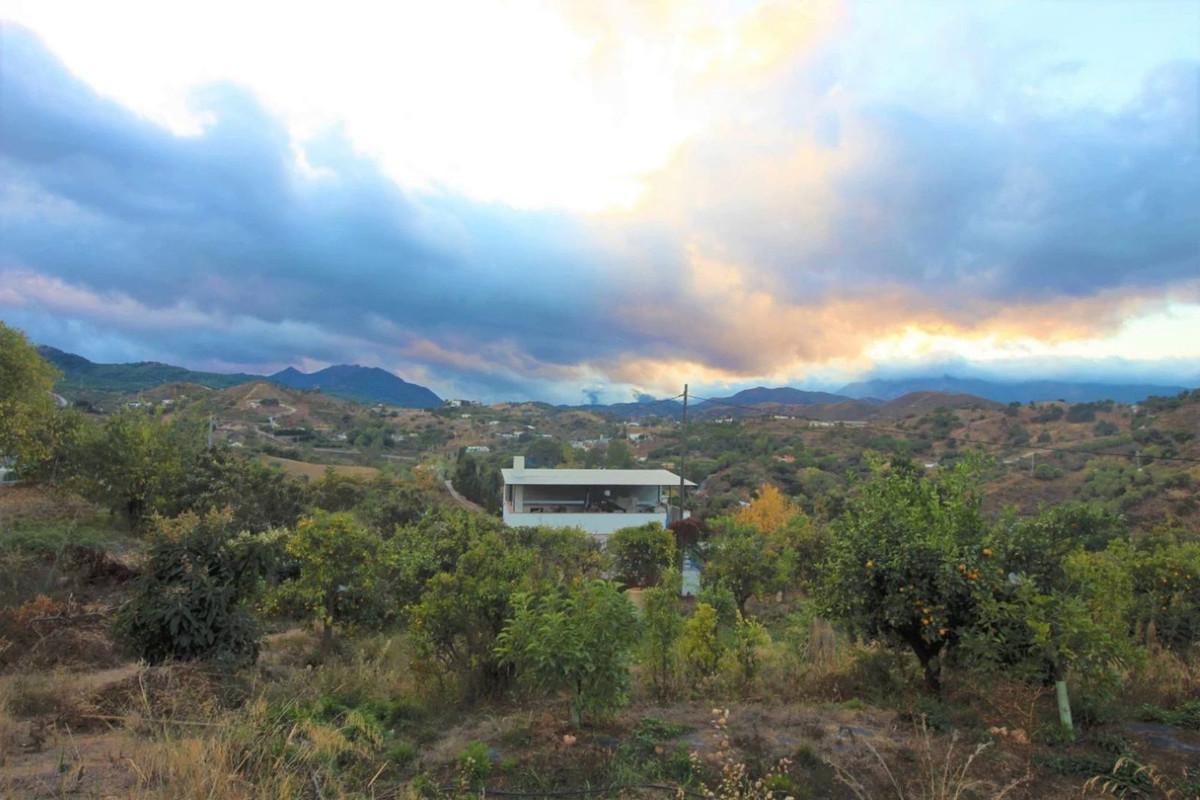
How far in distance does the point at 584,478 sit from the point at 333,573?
2475 cm

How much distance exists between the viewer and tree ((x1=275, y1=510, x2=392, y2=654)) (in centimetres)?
923

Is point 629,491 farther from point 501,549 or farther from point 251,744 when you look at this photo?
point 251,744

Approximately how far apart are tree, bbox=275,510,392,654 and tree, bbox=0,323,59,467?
49.4ft

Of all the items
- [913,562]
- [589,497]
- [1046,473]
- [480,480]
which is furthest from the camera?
[480,480]

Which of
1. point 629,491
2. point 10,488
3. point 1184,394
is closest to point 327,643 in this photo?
point 10,488

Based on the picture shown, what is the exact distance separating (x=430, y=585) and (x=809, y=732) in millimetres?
4407

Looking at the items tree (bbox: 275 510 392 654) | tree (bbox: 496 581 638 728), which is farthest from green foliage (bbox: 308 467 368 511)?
tree (bbox: 496 581 638 728)

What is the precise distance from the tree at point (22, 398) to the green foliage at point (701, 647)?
2088cm

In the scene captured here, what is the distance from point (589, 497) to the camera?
116 feet

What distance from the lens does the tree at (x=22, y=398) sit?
711 inches

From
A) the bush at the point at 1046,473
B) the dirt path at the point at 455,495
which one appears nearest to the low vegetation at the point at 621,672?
the bush at the point at 1046,473

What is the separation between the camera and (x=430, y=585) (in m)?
7.35

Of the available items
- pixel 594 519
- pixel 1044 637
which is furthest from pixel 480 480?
pixel 1044 637

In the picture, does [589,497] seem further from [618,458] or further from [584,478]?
[618,458]
